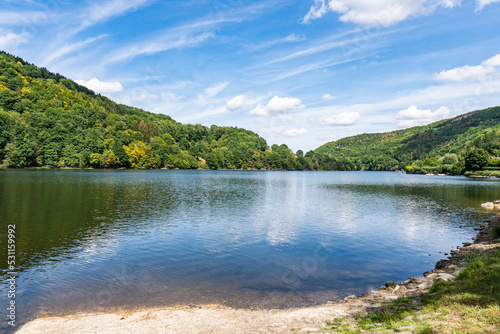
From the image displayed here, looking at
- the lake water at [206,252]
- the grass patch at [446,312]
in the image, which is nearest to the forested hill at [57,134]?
the lake water at [206,252]

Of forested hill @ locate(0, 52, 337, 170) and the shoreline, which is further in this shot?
forested hill @ locate(0, 52, 337, 170)

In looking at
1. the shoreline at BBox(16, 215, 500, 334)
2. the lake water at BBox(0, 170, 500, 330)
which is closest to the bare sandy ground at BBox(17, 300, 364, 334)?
the shoreline at BBox(16, 215, 500, 334)

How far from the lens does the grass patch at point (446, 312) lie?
8.35 m

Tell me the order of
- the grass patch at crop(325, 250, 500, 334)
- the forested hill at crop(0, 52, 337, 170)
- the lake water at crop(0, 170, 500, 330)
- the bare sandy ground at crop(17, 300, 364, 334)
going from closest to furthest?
1. the grass patch at crop(325, 250, 500, 334)
2. the bare sandy ground at crop(17, 300, 364, 334)
3. the lake water at crop(0, 170, 500, 330)
4. the forested hill at crop(0, 52, 337, 170)

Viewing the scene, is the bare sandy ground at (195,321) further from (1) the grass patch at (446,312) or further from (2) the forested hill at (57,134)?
(2) the forested hill at (57,134)

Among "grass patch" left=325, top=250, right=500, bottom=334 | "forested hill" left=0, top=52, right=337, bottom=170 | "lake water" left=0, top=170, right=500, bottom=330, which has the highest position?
"forested hill" left=0, top=52, right=337, bottom=170

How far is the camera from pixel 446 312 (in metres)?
9.45

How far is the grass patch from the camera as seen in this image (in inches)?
329

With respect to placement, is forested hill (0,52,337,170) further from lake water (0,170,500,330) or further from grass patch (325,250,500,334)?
grass patch (325,250,500,334)

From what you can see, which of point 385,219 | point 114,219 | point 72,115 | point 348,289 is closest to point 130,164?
point 72,115

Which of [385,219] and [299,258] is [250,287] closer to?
[299,258]

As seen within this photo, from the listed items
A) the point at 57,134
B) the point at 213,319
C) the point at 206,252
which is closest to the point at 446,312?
the point at 213,319

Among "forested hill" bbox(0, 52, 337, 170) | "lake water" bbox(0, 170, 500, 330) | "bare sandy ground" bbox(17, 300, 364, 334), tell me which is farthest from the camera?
"forested hill" bbox(0, 52, 337, 170)

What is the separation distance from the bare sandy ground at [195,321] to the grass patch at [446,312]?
1180 millimetres
